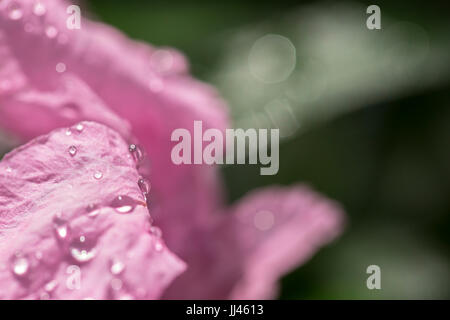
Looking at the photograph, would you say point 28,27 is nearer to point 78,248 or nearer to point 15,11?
point 15,11

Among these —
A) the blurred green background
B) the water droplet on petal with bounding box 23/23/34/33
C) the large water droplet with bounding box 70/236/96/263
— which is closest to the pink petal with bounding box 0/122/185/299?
the large water droplet with bounding box 70/236/96/263

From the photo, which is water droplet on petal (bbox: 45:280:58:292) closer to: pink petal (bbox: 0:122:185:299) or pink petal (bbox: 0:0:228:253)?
pink petal (bbox: 0:122:185:299)

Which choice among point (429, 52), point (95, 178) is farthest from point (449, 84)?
point (95, 178)

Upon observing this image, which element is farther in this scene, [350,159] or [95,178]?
[350,159]

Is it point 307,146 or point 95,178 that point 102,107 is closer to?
point 95,178

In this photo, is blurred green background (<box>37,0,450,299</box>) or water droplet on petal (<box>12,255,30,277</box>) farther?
blurred green background (<box>37,0,450,299</box>)

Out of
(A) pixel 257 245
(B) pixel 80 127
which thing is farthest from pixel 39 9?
(A) pixel 257 245
